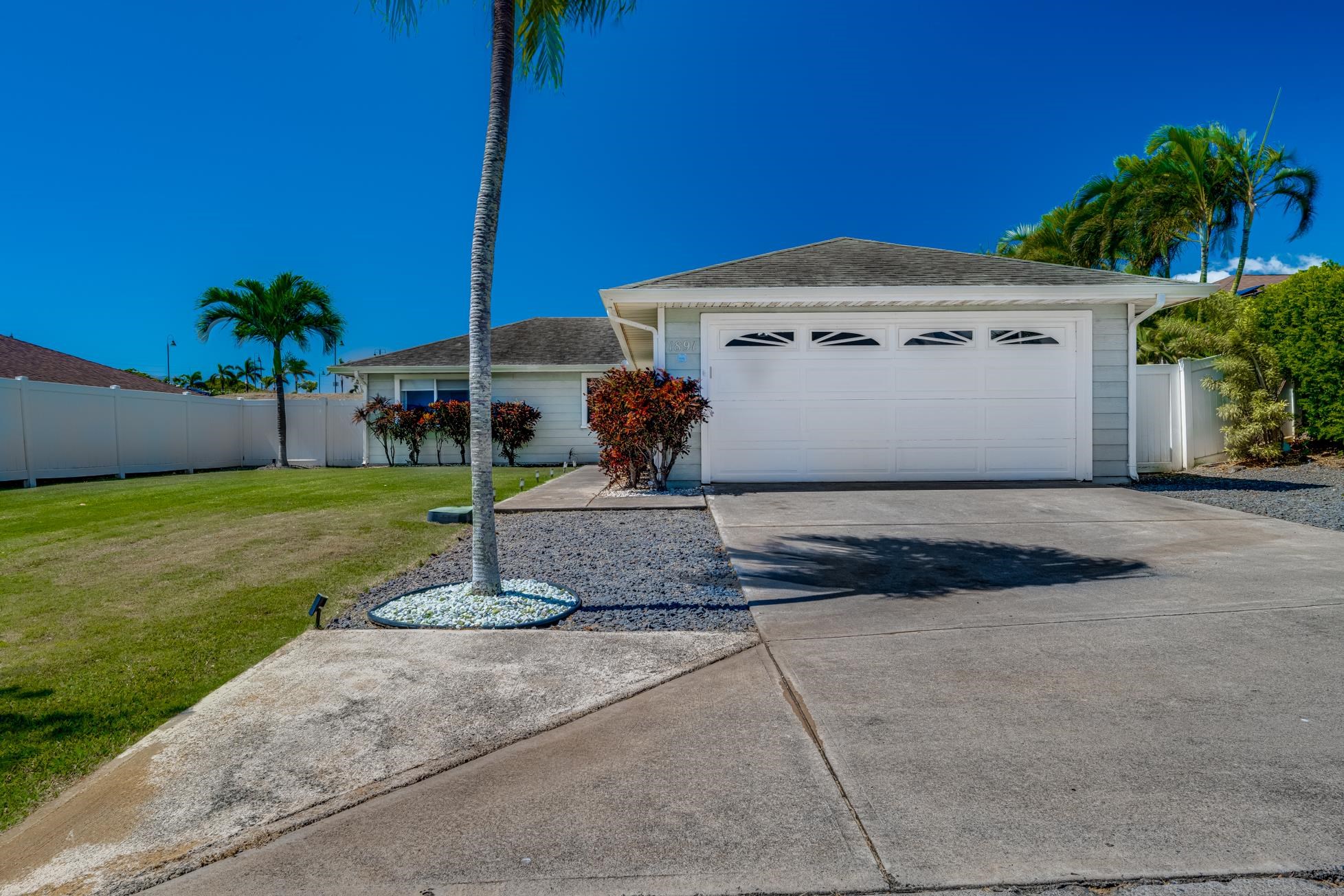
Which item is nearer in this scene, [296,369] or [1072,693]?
[1072,693]

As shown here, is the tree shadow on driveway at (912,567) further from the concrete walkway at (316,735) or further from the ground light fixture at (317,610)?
the ground light fixture at (317,610)

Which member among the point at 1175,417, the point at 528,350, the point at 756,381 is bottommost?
the point at 1175,417

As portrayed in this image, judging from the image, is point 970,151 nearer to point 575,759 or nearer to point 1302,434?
point 1302,434

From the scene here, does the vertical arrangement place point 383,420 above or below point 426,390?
below

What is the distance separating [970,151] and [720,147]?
23.2 feet

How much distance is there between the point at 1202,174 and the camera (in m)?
18.4

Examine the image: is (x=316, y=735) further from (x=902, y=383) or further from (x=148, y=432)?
(x=148, y=432)

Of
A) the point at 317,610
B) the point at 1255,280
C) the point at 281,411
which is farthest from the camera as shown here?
the point at 1255,280

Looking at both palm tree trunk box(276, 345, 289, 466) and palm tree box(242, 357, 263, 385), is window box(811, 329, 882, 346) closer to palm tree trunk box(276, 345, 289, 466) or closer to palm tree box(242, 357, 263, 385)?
palm tree trunk box(276, 345, 289, 466)

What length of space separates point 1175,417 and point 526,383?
48.1 feet

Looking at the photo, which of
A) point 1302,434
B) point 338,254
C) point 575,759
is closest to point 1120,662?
point 575,759

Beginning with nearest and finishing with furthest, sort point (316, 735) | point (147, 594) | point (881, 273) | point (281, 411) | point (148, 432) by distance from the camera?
point (316, 735) → point (147, 594) → point (881, 273) → point (148, 432) → point (281, 411)

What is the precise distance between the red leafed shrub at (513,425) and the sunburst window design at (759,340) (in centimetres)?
924

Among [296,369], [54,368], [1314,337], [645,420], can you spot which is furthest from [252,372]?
[1314,337]
